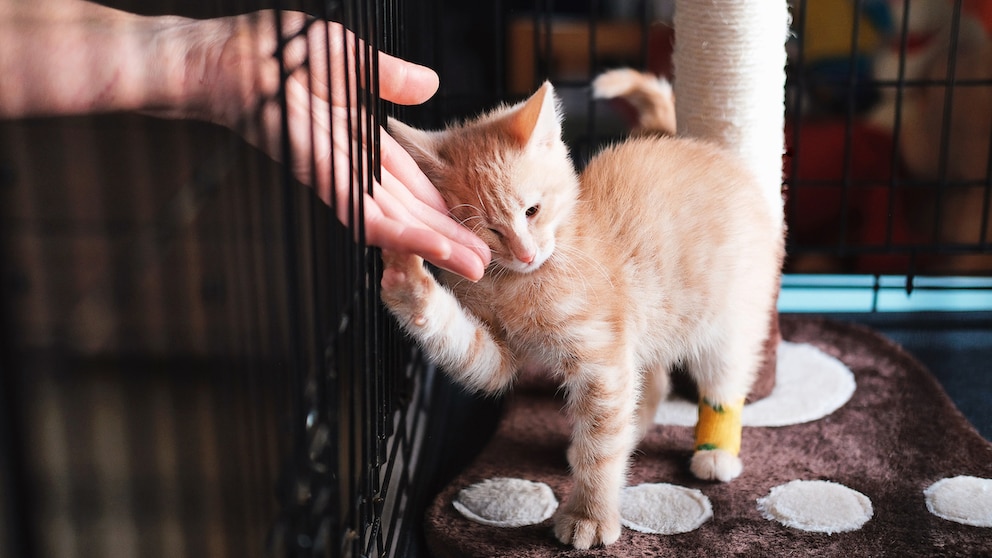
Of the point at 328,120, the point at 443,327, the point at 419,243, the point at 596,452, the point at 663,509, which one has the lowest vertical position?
the point at 663,509

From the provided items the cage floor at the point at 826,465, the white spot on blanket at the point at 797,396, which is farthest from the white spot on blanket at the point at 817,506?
the white spot on blanket at the point at 797,396

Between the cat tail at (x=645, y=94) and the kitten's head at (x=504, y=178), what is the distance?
32 centimetres

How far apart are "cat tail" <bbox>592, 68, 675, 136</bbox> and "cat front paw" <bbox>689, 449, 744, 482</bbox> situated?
18.9 inches

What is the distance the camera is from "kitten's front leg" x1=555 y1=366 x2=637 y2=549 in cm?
102

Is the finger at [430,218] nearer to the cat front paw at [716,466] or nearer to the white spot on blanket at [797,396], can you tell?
the cat front paw at [716,466]

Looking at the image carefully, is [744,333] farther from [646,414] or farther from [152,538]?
[152,538]

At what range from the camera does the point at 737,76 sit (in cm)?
125

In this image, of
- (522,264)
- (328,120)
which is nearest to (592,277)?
(522,264)

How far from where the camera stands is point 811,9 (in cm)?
243

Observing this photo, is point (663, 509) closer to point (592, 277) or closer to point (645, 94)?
point (592, 277)

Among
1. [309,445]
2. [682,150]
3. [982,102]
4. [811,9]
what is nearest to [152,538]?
[309,445]

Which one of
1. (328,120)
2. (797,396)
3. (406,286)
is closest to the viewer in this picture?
(328,120)

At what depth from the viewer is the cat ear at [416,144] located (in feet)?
3.14

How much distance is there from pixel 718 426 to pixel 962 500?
→ 309 mm
